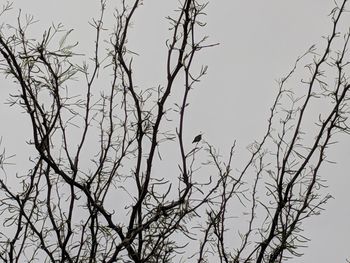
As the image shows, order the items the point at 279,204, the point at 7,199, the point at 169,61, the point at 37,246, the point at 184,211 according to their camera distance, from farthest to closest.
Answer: the point at 37,246 < the point at 279,204 < the point at 7,199 < the point at 184,211 < the point at 169,61

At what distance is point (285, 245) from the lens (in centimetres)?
193

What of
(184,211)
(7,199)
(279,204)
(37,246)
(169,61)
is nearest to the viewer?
(169,61)

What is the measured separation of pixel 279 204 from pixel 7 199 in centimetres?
116

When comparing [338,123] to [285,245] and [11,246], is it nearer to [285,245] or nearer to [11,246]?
[285,245]

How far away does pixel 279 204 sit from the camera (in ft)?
6.42

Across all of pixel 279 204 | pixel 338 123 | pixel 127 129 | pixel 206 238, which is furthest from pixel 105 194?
pixel 338 123

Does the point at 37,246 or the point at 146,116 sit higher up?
the point at 146,116

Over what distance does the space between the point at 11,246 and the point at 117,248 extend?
651 mm

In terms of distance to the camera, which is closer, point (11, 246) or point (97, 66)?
point (11, 246)

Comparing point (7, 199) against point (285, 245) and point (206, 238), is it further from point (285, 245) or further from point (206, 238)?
point (285, 245)

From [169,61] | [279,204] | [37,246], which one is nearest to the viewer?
[169,61]

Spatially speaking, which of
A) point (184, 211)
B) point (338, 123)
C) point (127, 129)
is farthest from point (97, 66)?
point (338, 123)

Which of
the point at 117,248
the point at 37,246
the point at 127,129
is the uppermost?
the point at 127,129

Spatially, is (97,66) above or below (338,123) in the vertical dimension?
above
